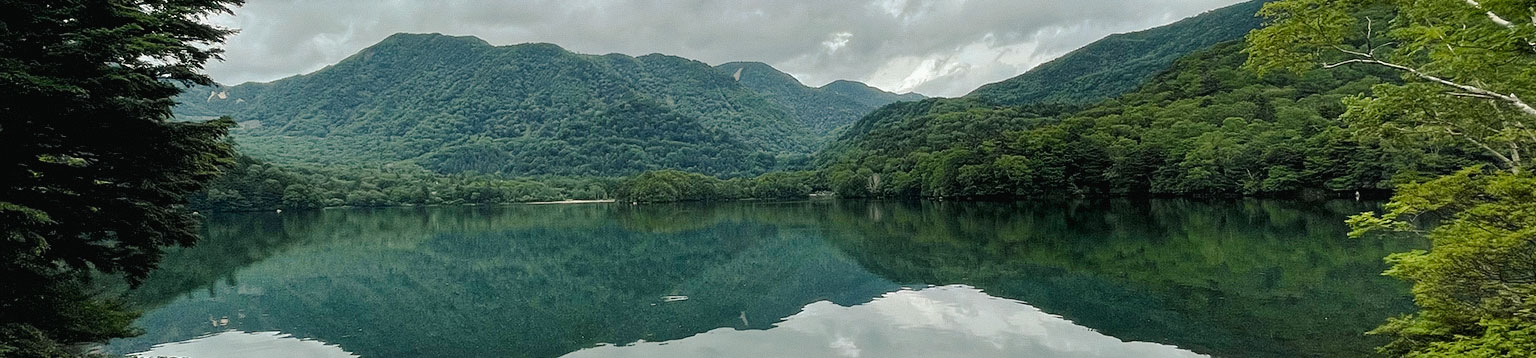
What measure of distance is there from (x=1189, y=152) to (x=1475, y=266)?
239ft

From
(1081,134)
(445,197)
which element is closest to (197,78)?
(1081,134)

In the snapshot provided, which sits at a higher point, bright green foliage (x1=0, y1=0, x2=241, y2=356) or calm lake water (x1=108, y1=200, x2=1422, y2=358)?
bright green foliage (x1=0, y1=0, x2=241, y2=356)

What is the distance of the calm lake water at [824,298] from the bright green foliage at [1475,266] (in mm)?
2518

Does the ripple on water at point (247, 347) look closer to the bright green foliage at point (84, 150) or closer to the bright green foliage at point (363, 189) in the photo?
the bright green foliage at point (84, 150)

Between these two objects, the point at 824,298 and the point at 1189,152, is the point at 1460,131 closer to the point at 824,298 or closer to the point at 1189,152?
the point at 824,298

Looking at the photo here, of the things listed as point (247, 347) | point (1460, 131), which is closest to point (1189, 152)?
point (1460, 131)

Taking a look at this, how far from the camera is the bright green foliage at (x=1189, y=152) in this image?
198 feet

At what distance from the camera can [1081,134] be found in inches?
3332

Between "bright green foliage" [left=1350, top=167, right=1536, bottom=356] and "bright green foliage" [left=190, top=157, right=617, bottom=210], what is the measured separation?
Answer: 391ft

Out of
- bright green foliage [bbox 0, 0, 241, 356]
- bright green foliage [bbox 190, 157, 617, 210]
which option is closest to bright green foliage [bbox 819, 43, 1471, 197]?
bright green foliage [bbox 0, 0, 241, 356]

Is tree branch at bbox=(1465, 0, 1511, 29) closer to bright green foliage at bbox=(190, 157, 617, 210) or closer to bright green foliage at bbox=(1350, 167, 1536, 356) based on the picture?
bright green foliage at bbox=(1350, 167, 1536, 356)

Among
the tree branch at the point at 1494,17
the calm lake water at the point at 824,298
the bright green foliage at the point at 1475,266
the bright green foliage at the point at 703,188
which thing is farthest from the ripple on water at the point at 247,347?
the bright green foliage at the point at 703,188

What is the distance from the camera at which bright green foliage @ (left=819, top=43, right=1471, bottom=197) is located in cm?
6025

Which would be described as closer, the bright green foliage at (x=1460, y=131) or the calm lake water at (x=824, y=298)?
the bright green foliage at (x=1460, y=131)
